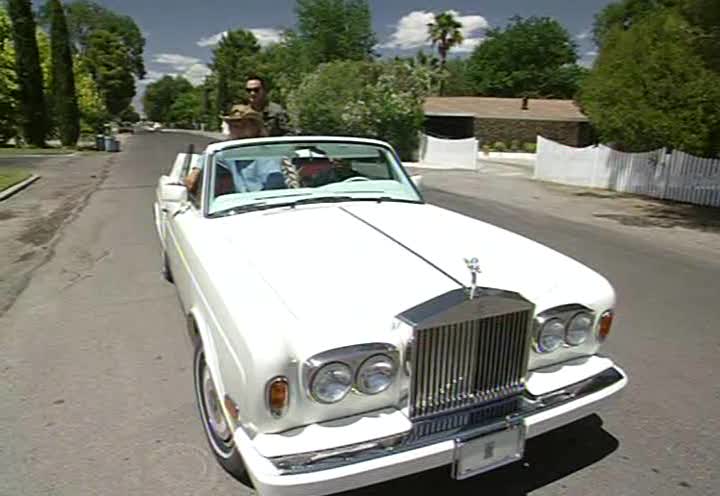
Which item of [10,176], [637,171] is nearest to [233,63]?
[10,176]

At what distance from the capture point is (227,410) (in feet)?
7.28

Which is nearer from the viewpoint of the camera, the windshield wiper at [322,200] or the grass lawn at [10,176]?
the windshield wiper at [322,200]

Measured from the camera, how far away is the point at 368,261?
2.59 metres

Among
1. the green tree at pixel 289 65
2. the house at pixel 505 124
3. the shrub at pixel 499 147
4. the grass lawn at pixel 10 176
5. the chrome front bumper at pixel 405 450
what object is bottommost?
the grass lawn at pixel 10 176

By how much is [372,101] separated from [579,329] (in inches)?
958

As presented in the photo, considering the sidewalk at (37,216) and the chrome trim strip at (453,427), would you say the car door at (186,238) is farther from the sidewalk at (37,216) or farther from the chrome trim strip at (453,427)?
the sidewalk at (37,216)

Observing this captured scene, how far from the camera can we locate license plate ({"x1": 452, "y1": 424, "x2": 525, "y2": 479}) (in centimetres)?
212

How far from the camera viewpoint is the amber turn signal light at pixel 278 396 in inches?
76.4

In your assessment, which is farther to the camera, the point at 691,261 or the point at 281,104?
the point at 281,104

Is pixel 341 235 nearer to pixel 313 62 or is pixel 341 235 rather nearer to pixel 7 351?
pixel 7 351

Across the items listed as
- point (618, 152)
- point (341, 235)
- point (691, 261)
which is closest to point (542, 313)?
point (341, 235)

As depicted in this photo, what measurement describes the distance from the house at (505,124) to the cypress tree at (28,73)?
22.1 metres

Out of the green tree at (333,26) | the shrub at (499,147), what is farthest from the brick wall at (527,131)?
the green tree at (333,26)

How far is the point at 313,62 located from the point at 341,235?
130 feet
